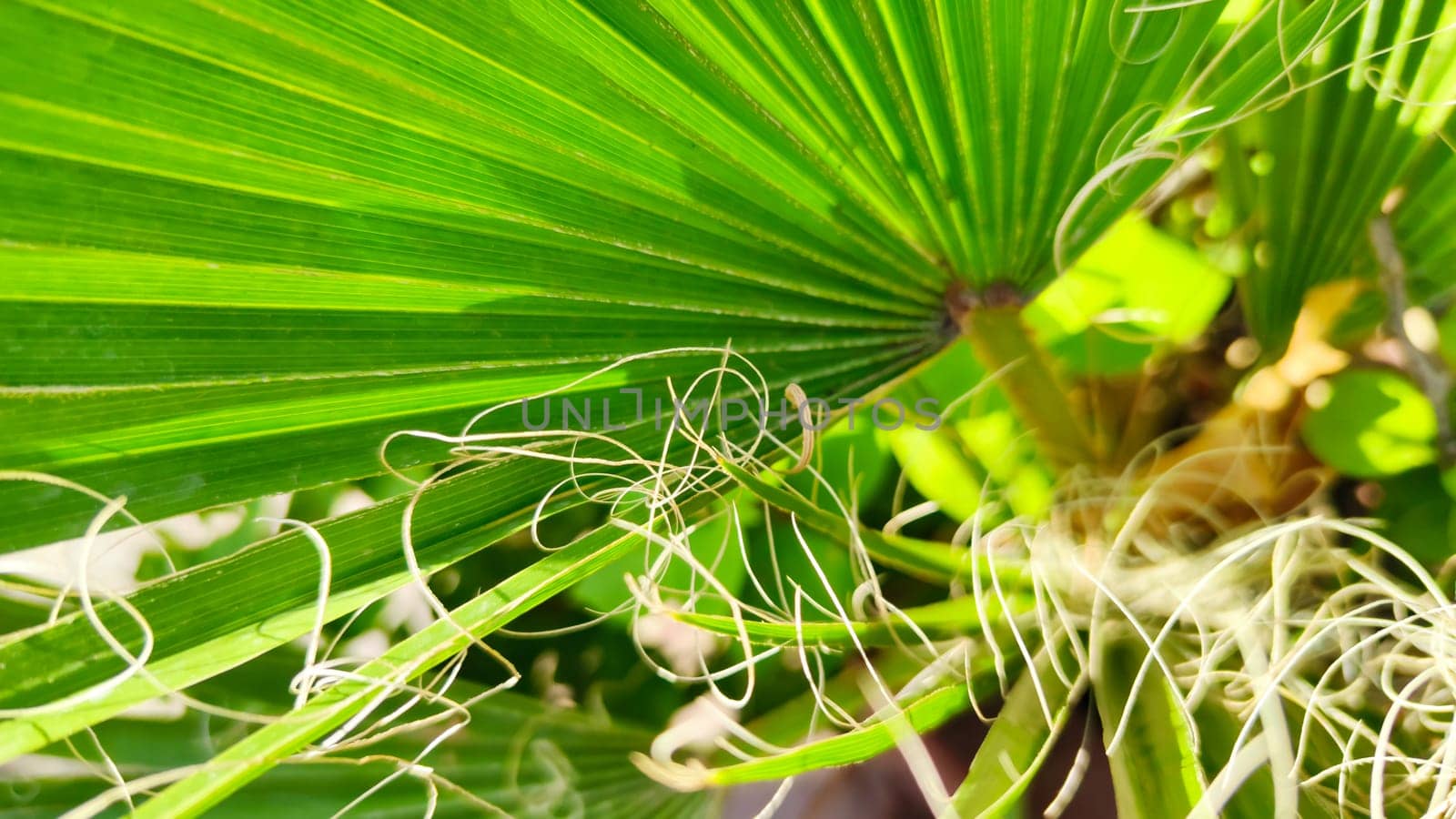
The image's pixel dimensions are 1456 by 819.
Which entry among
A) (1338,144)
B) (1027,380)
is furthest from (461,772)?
(1338,144)

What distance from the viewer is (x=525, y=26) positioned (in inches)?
15.0

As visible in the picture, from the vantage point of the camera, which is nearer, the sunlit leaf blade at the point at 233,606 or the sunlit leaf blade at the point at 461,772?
the sunlit leaf blade at the point at 233,606

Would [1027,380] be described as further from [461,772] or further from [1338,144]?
[461,772]

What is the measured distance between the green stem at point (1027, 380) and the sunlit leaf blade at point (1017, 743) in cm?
19

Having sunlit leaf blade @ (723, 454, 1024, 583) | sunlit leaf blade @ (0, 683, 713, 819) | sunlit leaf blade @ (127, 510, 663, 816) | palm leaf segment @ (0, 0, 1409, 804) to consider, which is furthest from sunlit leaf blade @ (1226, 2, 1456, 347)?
sunlit leaf blade @ (0, 683, 713, 819)

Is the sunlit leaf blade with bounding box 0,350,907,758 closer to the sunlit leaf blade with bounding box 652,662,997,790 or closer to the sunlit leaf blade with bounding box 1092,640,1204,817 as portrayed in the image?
the sunlit leaf blade with bounding box 652,662,997,790

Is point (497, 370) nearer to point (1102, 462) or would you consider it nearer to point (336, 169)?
point (336, 169)

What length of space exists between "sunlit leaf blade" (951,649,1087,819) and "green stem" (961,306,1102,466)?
0.62ft

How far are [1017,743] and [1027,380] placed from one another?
274 mm

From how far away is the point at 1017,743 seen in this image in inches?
17.1

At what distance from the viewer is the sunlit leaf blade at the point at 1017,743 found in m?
0.38

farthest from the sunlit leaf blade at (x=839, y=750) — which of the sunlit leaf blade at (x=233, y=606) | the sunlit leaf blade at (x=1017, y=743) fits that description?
the sunlit leaf blade at (x=233, y=606)

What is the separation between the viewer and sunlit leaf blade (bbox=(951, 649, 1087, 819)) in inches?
15.1

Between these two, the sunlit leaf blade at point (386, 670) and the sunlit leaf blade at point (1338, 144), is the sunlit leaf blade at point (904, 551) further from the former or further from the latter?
the sunlit leaf blade at point (1338, 144)
